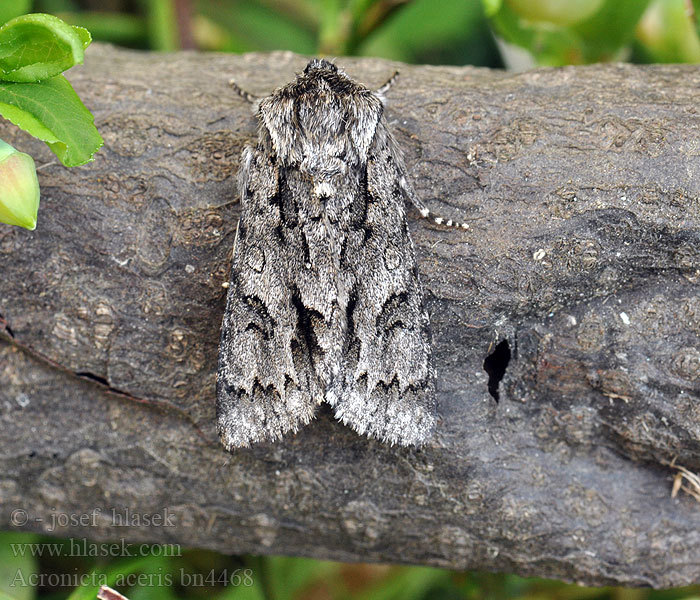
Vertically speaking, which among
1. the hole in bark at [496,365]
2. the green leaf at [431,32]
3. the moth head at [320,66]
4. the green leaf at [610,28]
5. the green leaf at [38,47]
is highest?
the green leaf at [431,32]

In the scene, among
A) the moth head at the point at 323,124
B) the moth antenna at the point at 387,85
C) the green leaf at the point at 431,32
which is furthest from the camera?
the green leaf at the point at 431,32

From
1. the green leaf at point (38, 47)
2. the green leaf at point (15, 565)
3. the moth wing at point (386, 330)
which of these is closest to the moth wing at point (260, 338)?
the moth wing at point (386, 330)

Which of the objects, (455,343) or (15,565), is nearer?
(455,343)

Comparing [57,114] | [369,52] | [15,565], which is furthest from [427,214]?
[15,565]

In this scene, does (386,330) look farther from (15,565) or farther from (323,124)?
(15,565)

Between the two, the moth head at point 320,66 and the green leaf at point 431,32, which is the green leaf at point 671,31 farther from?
the moth head at point 320,66

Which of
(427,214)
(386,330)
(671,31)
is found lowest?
(386,330)

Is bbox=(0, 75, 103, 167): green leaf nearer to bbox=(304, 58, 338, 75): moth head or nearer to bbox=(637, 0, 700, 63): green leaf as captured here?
bbox=(304, 58, 338, 75): moth head
